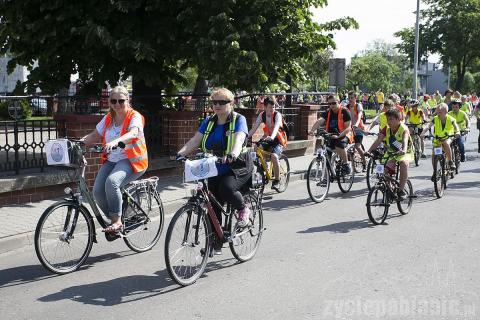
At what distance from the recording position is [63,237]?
582 centimetres

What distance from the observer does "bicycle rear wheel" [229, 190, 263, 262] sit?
6.14 m

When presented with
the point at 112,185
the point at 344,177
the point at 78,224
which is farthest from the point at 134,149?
the point at 344,177

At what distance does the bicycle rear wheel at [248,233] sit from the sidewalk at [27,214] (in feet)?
5.27

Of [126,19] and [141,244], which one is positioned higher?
[126,19]

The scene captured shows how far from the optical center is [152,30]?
36.8 feet

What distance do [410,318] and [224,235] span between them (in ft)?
6.60

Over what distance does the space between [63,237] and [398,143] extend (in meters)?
5.13

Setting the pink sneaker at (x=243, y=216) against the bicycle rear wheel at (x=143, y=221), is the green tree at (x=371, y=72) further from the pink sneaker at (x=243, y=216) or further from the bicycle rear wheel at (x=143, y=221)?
the pink sneaker at (x=243, y=216)

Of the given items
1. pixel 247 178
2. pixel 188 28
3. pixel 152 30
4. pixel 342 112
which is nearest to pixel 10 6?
pixel 152 30

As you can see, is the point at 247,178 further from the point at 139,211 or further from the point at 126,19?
the point at 126,19

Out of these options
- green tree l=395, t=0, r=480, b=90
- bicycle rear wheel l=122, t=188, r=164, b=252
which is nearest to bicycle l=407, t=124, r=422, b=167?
bicycle rear wheel l=122, t=188, r=164, b=252

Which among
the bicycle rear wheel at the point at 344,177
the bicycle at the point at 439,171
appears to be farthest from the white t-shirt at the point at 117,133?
the bicycle at the point at 439,171

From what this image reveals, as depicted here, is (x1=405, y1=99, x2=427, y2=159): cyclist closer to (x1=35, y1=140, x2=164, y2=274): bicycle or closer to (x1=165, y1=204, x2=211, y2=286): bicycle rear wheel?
(x1=35, y1=140, x2=164, y2=274): bicycle

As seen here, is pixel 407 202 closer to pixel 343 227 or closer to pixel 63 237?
pixel 343 227
